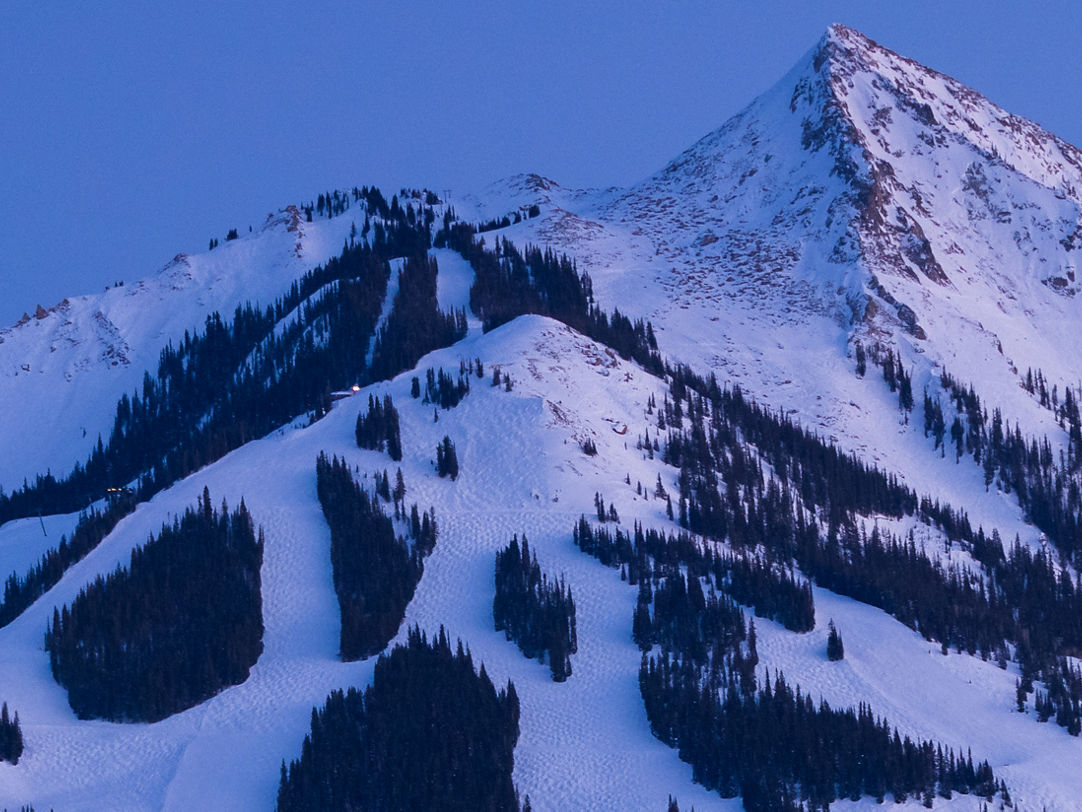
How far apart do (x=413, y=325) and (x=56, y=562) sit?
5572cm

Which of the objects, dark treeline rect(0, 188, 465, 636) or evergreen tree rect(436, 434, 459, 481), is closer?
evergreen tree rect(436, 434, 459, 481)

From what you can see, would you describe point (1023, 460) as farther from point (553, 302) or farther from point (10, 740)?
point (10, 740)

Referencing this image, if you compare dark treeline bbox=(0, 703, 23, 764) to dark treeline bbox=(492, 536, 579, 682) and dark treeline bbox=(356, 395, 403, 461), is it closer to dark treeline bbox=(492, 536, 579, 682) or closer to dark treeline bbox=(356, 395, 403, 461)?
dark treeline bbox=(492, 536, 579, 682)

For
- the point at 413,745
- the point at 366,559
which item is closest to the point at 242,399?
the point at 366,559

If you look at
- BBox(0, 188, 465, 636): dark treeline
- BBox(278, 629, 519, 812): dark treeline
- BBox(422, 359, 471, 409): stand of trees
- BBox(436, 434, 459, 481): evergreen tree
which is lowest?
BBox(278, 629, 519, 812): dark treeline

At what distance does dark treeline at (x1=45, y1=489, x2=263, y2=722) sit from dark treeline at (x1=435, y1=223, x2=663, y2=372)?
184 feet

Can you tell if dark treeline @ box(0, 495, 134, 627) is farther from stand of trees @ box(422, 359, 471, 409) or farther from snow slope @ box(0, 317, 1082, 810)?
stand of trees @ box(422, 359, 471, 409)

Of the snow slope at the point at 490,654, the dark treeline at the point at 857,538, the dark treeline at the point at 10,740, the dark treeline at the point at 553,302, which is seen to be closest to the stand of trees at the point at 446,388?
the snow slope at the point at 490,654

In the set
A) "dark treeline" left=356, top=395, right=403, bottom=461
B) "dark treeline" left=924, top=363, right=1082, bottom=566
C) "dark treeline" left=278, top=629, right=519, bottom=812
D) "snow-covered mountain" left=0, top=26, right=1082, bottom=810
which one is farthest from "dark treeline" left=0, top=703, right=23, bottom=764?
"dark treeline" left=924, top=363, right=1082, bottom=566

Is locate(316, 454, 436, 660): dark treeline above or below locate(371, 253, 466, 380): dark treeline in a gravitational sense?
below

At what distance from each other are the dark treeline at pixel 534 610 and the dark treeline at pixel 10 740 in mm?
32266

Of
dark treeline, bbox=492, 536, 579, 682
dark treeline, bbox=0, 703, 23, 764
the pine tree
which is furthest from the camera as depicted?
the pine tree

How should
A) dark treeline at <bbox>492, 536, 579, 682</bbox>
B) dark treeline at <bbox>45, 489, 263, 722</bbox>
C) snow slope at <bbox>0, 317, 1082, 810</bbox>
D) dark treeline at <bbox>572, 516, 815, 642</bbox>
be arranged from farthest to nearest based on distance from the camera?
dark treeline at <bbox>572, 516, 815, 642</bbox>, dark treeline at <bbox>492, 536, 579, 682</bbox>, dark treeline at <bbox>45, 489, 263, 722</bbox>, snow slope at <bbox>0, 317, 1082, 810</bbox>

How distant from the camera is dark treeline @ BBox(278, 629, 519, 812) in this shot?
97188 millimetres
